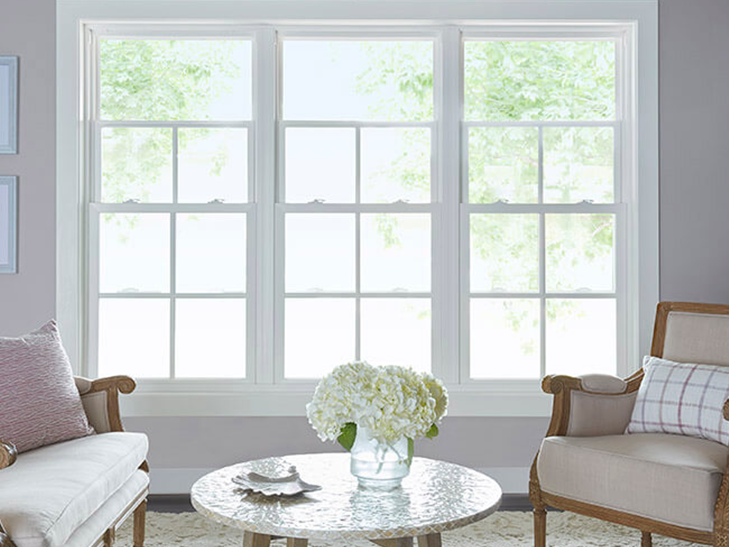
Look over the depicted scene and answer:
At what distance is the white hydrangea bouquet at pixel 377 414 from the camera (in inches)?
82.8

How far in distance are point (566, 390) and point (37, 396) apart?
2.01 meters

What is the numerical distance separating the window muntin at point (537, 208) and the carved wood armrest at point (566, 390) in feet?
2.64

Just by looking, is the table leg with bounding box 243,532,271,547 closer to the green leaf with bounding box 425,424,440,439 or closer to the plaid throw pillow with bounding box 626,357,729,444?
the green leaf with bounding box 425,424,440,439

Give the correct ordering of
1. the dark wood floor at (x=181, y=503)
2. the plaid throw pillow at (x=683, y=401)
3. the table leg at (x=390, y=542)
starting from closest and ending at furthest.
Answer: the table leg at (x=390, y=542) → the plaid throw pillow at (x=683, y=401) → the dark wood floor at (x=181, y=503)

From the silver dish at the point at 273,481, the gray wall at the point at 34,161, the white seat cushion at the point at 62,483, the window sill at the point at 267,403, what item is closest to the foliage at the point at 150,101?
the gray wall at the point at 34,161

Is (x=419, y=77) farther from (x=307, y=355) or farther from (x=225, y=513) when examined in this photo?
(x=225, y=513)

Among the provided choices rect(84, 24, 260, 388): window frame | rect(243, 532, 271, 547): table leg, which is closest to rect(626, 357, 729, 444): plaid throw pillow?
rect(243, 532, 271, 547): table leg

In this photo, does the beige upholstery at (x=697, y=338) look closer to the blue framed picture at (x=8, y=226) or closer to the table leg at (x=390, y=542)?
the table leg at (x=390, y=542)

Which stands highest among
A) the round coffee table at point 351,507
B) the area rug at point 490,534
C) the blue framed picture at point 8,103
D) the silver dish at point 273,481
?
the blue framed picture at point 8,103

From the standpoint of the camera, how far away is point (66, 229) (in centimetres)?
371

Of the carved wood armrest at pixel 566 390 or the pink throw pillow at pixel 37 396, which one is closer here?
the pink throw pillow at pixel 37 396

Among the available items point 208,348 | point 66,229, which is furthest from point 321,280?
point 66,229

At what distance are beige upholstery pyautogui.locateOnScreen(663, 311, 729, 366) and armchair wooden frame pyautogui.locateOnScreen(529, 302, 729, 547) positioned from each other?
0.03m

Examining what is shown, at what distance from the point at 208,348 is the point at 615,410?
2.02m
